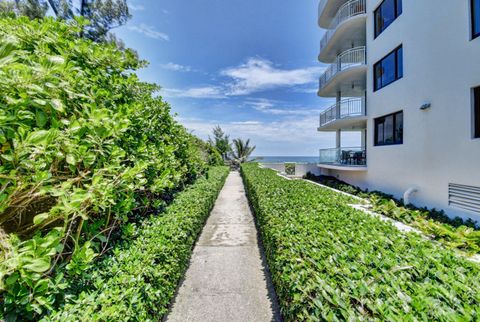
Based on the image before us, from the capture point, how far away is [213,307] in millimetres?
3348

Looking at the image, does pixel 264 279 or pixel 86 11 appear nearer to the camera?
pixel 264 279

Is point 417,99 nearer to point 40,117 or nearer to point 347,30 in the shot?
point 347,30

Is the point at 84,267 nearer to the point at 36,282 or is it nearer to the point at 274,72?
the point at 36,282

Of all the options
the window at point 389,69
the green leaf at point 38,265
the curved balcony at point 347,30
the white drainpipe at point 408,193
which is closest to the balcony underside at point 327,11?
the curved balcony at point 347,30

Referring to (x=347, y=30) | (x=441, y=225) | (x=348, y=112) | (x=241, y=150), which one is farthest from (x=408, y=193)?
(x=241, y=150)

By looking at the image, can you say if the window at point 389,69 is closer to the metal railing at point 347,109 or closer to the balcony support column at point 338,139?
the metal railing at point 347,109

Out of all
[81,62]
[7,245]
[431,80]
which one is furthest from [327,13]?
[7,245]

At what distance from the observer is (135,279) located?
2283 mm

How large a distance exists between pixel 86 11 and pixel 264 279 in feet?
54.5

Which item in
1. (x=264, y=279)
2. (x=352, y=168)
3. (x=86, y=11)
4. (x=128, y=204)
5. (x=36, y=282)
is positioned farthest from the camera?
(x=86, y=11)

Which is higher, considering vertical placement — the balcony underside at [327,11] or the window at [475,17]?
the balcony underside at [327,11]

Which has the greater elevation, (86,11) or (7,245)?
(86,11)

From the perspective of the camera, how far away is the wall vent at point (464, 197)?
5724 mm

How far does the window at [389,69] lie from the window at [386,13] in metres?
→ 1.51
